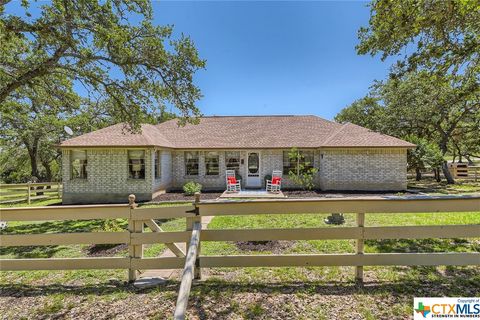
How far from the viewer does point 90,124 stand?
22453mm

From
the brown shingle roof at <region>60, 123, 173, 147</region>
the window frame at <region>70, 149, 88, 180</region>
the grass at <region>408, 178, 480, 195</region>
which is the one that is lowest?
the grass at <region>408, 178, 480, 195</region>

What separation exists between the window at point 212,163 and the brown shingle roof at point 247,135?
71 cm

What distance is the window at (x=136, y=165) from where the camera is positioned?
13.9 m

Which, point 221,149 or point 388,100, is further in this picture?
point 388,100

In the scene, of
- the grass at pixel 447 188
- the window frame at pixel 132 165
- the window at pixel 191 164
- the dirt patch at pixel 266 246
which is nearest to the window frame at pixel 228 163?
the window at pixel 191 164

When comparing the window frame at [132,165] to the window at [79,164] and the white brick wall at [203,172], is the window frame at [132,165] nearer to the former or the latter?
the white brick wall at [203,172]

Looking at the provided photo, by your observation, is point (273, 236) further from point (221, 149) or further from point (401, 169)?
point (401, 169)

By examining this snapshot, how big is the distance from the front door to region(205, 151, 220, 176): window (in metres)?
2.17

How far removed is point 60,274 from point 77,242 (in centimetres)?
130

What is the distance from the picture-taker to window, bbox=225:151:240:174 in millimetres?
16562

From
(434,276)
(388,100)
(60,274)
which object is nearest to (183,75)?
(60,274)

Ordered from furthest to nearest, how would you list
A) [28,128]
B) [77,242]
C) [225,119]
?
[225,119], [28,128], [77,242]

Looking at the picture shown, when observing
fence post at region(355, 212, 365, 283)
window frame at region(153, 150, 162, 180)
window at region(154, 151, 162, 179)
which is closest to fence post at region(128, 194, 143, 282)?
fence post at region(355, 212, 365, 283)

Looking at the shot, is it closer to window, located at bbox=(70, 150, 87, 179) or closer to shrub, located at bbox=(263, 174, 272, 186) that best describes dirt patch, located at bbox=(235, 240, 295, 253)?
shrub, located at bbox=(263, 174, 272, 186)
